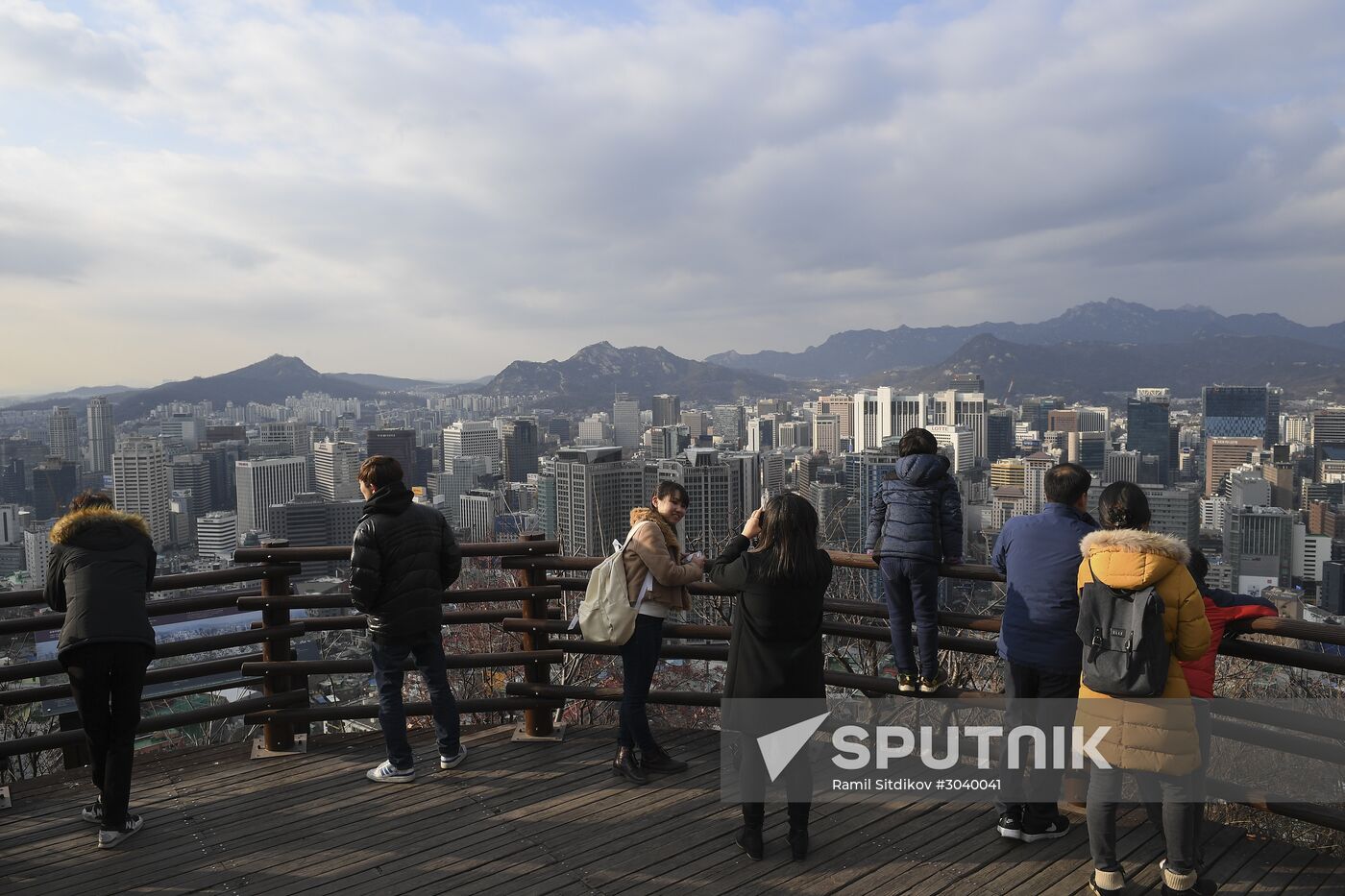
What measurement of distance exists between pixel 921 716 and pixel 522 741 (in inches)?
83.1

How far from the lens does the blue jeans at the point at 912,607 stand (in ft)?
12.5

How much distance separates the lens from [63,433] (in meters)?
76.8

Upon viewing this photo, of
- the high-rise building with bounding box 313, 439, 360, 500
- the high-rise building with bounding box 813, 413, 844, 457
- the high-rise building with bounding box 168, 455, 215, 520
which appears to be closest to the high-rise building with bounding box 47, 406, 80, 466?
the high-rise building with bounding box 168, 455, 215, 520

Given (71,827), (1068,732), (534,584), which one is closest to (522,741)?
(534,584)

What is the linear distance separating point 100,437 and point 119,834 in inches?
3655

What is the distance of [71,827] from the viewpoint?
11.5ft

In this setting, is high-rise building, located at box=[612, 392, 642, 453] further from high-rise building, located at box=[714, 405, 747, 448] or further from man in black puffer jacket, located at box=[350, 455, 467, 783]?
Answer: man in black puffer jacket, located at box=[350, 455, 467, 783]

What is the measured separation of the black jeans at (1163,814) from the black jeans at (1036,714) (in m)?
0.40

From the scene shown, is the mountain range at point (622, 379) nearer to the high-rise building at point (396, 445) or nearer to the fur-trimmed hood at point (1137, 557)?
the high-rise building at point (396, 445)

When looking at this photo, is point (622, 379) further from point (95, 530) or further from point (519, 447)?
point (95, 530)

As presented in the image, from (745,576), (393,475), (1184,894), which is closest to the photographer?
(1184,894)

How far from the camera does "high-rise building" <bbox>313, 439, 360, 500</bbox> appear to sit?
73.8m

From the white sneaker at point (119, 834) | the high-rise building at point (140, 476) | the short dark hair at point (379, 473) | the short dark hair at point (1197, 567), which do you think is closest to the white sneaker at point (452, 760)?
the white sneaker at point (119, 834)

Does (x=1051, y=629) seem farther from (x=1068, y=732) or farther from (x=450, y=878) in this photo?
(x=450, y=878)
